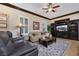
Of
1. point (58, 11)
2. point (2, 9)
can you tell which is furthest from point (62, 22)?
point (2, 9)

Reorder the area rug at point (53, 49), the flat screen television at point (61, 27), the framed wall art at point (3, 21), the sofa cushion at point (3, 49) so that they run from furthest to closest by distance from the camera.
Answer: the flat screen television at point (61, 27) < the area rug at point (53, 49) < the framed wall art at point (3, 21) < the sofa cushion at point (3, 49)

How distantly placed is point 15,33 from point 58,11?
1.07 m

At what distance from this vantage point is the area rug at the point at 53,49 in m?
1.89

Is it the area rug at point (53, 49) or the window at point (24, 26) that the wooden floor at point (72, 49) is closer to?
the area rug at point (53, 49)

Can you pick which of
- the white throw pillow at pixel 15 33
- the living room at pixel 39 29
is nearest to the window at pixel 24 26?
the living room at pixel 39 29

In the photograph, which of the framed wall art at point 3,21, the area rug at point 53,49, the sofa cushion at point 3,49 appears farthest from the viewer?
the area rug at point 53,49

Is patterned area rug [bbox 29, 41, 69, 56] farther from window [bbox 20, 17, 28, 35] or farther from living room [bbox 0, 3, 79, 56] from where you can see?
window [bbox 20, 17, 28, 35]

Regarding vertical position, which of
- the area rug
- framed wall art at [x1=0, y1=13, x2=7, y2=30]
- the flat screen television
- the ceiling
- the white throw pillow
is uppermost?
the ceiling

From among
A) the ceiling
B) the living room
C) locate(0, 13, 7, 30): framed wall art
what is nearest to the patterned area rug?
the living room

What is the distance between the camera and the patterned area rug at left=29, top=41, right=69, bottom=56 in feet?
6.19

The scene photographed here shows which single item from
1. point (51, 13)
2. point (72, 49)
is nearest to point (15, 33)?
point (51, 13)

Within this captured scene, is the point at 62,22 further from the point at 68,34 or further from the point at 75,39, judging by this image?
the point at 75,39

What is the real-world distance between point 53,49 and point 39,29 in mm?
548

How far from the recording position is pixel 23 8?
184cm
